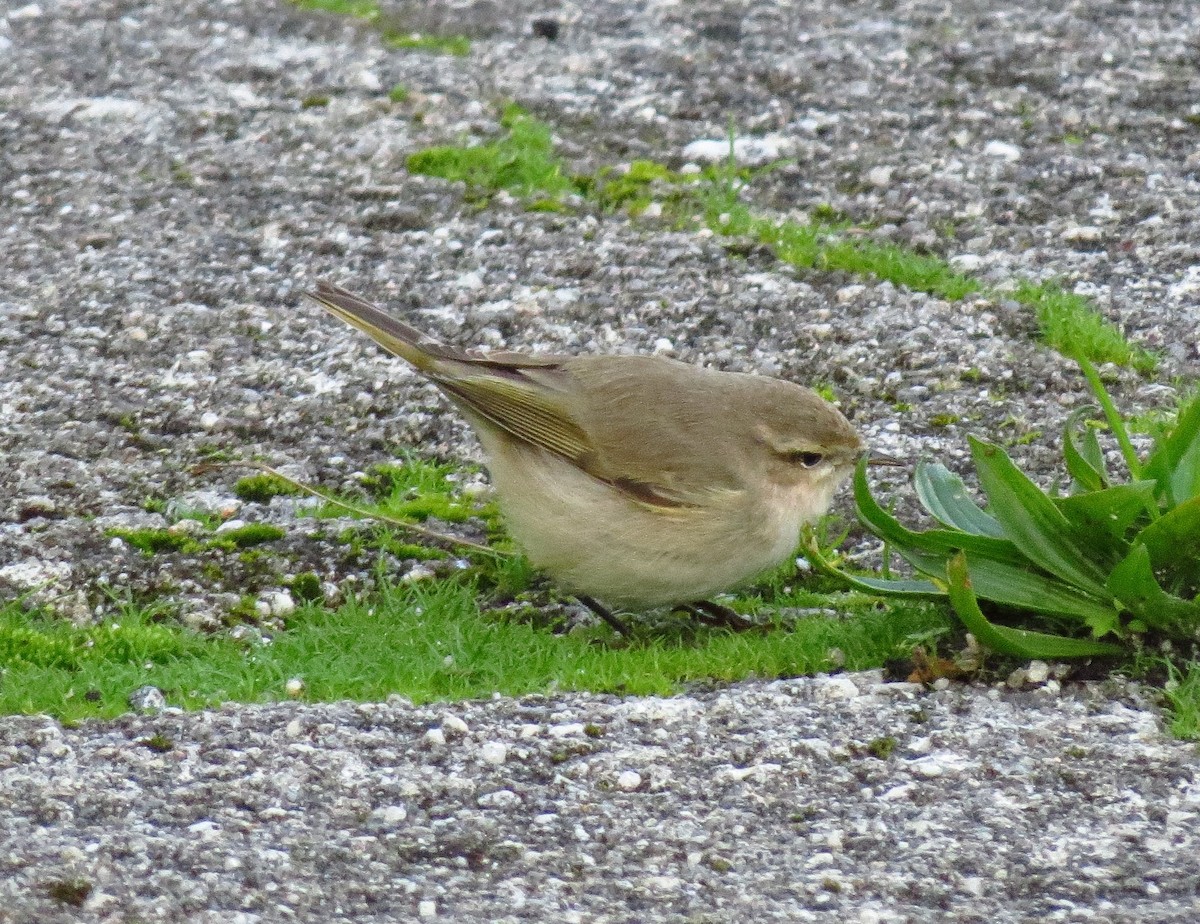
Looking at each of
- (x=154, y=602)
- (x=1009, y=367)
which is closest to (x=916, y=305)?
(x=1009, y=367)

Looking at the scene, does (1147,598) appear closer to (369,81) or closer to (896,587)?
(896,587)

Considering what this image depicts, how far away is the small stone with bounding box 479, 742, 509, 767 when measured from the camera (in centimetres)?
456

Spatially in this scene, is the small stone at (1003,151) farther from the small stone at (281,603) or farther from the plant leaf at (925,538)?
the small stone at (281,603)

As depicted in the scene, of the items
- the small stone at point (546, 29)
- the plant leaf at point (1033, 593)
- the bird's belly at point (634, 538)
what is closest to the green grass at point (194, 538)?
the bird's belly at point (634, 538)

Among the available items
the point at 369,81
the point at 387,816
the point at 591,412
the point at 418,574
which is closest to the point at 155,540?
the point at 418,574

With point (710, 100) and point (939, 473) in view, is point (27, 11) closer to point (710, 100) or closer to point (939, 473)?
point (710, 100)

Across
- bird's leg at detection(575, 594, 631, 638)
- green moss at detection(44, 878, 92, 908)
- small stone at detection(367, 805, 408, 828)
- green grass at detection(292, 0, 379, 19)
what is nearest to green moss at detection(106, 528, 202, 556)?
bird's leg at detection(575, 594, 631, 638)

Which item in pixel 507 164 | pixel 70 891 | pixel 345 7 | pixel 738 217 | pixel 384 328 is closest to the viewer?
pixel 70 891

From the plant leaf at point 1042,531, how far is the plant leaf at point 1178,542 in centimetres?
15

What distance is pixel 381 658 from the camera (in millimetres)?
5445

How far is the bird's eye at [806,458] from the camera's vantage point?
5.86 m

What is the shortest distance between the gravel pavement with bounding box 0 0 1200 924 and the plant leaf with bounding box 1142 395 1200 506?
647mm

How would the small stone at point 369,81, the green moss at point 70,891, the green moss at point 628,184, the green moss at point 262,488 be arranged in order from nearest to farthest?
the green moss at point 70,891 < the green moss at point 262,488 < the green moss at point 628,184 < the small stone at point 369,81

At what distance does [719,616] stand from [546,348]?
1960 mm
